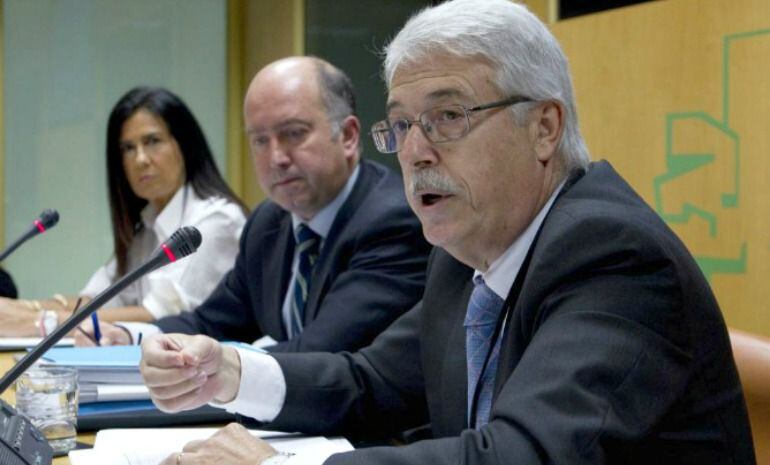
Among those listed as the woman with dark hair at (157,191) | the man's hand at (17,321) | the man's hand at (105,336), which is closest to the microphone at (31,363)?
the man's hand at (105,336)

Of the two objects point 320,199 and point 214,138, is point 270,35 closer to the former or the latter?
point 214,138

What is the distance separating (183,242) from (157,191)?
79.2 inches

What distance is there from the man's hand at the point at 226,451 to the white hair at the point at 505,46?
21.4 inches

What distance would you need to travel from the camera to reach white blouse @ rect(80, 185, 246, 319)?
298 centimetres

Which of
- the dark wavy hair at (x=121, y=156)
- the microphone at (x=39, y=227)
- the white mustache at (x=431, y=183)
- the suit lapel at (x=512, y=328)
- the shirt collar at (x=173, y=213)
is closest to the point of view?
the suit lapel at (x=512, y=328)

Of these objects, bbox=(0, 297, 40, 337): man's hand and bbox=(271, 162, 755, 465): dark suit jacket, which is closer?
bbox=(271, 162, 755, 465): dark suit jacket

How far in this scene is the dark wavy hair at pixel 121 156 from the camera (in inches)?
134

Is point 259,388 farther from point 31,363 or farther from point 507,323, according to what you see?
point 507,323

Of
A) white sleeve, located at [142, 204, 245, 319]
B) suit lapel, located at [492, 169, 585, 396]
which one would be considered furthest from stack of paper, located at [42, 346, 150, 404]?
white sleeve, located at [142, 204, 245, 319]

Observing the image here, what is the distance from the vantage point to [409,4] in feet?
14.2

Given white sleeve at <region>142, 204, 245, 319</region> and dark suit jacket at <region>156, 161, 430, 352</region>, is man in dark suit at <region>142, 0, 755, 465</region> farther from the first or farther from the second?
white sleeve at <region>142, 204, 245, 319</region>

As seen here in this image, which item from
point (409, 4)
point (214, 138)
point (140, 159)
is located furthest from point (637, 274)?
point (214, 138)

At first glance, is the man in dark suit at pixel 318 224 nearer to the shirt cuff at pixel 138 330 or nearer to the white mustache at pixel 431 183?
the shirt cuff at pixel 138 330

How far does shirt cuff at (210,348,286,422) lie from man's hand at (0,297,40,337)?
49.7 inches
